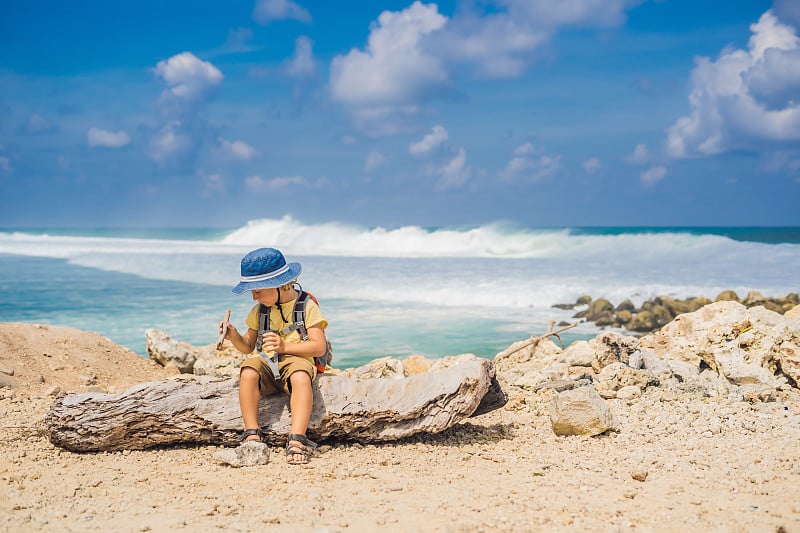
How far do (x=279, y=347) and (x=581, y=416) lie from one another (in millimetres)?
2265

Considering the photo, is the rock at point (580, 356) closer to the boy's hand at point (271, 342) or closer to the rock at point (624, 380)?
the rock at point (624, 380)

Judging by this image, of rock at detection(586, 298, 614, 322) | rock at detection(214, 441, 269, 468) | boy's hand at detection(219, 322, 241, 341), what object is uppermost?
boy's hand at detection(219, 322, 241, 341)

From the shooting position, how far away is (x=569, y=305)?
55.5 feet

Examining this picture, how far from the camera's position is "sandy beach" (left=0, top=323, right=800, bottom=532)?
3627mm

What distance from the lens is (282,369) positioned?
4914 mm

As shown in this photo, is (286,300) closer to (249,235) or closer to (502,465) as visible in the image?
(502,465)

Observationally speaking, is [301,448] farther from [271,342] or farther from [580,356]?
[580,356]

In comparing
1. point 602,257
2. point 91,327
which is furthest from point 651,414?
point 602,257

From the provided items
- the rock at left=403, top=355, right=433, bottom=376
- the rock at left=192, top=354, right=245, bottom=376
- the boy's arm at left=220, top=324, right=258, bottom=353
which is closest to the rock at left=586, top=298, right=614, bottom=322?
the rock at left=403, top=355, right=433, bottom=376

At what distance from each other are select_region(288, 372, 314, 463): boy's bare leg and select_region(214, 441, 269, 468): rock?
248mm

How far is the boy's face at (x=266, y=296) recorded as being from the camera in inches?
194

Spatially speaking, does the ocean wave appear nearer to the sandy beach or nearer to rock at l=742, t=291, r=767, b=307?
rock at l=742, t=291, r=767, b=307

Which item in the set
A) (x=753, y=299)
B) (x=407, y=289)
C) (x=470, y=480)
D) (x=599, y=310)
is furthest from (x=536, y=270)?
(x=470, y=480)

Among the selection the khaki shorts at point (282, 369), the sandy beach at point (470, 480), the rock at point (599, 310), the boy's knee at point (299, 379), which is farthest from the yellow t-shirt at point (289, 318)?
the rock at point (599, 310)
